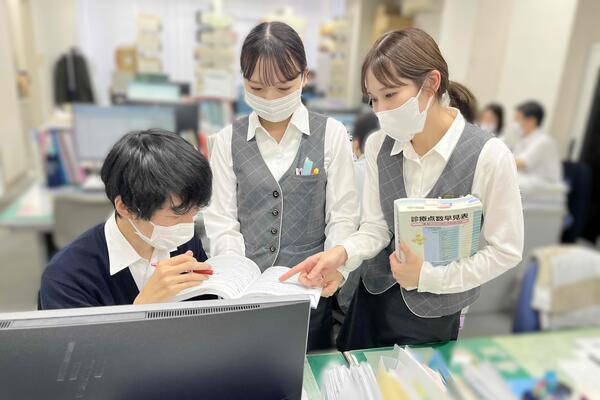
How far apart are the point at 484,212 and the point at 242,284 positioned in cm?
54

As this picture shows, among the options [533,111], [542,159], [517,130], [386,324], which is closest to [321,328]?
[386,324]

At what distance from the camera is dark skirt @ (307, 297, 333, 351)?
1114 mm

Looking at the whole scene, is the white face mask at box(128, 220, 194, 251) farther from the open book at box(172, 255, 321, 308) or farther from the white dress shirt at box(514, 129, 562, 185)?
the white dress shirt at box(514, 129, 562, 185)

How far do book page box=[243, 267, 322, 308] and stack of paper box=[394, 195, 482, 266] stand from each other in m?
0.21

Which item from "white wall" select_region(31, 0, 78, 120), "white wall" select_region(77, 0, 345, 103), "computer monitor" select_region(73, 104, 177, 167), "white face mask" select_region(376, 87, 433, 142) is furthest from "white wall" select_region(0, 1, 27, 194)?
"white face mask" select_region(376, 87, 433, 142)

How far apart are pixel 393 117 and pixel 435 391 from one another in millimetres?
549

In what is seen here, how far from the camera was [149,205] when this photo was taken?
87 centimetres

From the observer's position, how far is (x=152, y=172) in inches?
33.4

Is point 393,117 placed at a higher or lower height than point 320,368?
higher

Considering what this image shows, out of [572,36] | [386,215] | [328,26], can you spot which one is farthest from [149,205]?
[328,26]

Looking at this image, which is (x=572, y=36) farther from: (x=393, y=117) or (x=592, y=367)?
(x=393, y=117)

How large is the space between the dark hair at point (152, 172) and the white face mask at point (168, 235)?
1.6 inches

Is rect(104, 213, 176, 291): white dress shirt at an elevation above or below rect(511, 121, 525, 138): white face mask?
above

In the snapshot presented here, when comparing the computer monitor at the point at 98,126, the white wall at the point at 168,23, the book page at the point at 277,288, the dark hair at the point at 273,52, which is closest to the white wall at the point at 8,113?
the white wall at the point at 168,23
